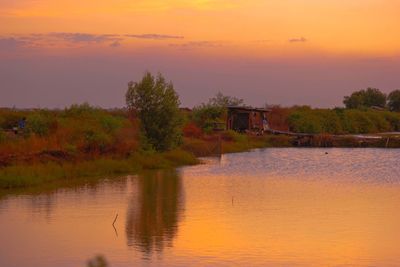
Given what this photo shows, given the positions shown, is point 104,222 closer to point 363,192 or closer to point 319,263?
point 319,263

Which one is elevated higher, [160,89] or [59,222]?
[160,89]

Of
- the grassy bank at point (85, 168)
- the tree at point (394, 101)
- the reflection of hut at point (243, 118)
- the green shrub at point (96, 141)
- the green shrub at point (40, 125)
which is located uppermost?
the tree at point (394, 101)

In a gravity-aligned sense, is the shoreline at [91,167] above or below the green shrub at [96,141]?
below

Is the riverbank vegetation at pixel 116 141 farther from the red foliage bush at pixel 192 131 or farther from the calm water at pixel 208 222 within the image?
the calm water at pixel 208 222

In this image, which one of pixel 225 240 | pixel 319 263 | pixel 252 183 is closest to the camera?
pixel 319 263

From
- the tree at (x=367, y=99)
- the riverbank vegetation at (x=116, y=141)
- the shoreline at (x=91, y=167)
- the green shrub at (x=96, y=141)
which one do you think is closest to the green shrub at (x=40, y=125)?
the riverbank vegetation at (x=116, y=141)

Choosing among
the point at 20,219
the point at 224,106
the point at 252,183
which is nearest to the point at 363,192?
the point at 252,183

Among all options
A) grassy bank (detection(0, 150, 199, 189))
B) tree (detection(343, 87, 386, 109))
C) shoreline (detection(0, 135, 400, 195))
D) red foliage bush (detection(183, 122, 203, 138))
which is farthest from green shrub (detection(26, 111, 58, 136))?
tree (detection(343, 87, 386, 109))

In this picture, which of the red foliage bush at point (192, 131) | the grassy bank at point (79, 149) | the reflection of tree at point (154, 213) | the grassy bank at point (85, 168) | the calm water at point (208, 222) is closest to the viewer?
the calm water at point (208, 222)

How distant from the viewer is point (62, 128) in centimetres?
2886

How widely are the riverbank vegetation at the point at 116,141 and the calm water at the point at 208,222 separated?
65.4 inches

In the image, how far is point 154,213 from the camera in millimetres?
17859

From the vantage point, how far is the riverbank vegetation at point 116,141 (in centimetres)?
2422

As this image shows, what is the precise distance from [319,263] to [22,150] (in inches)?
572
